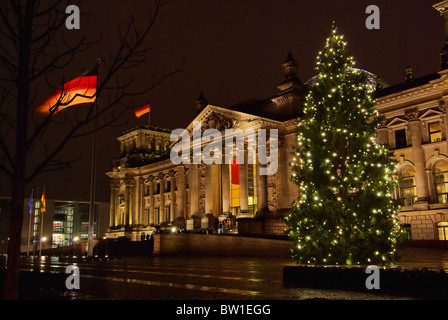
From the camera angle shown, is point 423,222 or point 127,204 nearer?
point 423,222

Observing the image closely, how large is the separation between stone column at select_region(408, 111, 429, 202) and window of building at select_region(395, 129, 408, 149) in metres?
1.20

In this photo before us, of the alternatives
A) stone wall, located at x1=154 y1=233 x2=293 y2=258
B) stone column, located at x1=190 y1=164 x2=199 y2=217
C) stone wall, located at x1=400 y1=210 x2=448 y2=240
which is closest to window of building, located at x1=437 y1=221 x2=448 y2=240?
stone wall, located at x1=400 y1=210 x2=448 y2=240

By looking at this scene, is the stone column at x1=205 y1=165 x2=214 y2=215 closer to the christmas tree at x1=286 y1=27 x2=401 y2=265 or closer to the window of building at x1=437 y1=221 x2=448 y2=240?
the window of building at x1=437 y1=221 x2=448 y2=240

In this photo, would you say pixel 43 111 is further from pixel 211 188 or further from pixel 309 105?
pixel 211 188

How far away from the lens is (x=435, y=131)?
40281 millimetres

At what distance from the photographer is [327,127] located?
61.4 feet

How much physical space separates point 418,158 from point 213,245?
20354 millimetres

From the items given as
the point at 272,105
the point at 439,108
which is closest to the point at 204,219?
the point at 272,105

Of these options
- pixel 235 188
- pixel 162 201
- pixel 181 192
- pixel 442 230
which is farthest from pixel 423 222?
pixel 162 201

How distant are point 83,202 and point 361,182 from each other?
381 feet

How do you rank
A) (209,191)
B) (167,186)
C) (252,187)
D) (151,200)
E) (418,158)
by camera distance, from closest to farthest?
(418,158), (209,191), (252,187), (167,186), (151,200)

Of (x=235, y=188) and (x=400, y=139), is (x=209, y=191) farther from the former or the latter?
(x=400, y=139)

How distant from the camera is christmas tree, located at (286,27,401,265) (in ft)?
55.7

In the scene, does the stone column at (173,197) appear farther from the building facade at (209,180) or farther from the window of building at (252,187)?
the window of building at (252,187)
